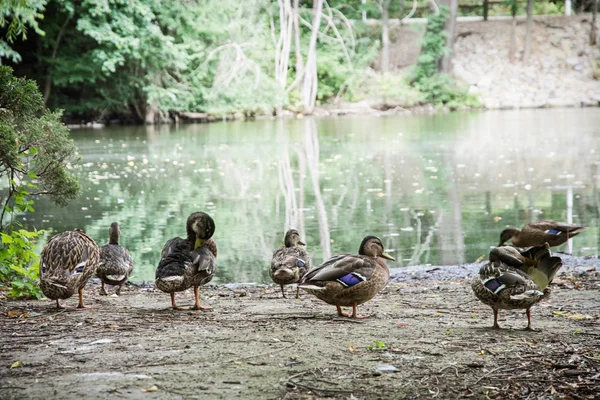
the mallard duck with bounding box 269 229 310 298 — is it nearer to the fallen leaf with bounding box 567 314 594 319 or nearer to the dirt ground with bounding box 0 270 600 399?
the dirt ground with bounding box 0 270 600 399

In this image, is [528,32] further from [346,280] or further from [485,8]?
[346,280]

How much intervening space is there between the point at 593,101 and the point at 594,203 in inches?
1312

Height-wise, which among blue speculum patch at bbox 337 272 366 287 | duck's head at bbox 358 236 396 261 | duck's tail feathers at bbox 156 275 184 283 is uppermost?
duck's head at bbox 358 236 396 261

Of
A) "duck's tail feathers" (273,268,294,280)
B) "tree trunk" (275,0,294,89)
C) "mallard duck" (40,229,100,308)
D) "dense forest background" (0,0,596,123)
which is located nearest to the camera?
"mallard duck" (40,229,100,308)

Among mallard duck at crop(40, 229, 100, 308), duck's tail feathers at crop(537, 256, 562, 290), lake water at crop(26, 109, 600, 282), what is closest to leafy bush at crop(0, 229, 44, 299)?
mallard duck at crop(40, 229, 100, 308)

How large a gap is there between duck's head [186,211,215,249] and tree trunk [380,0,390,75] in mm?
41627

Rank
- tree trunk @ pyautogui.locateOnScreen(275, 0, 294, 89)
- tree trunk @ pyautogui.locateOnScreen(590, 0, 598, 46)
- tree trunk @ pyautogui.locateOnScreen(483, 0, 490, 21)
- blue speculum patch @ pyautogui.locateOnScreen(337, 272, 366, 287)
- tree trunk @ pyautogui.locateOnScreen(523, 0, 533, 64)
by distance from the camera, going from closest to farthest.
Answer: blue speculum patch @ pyautogui.locateOnScreen(337, 272, 366, 287) < tree trunk @ pyautogui.locateOnScreen(275, 0, 294, 89) < tree trunk @ pyautogui.locateOnScreen(523, 0, 533, 64) < tree trunk @ pyautogui.locateOnScreen(590, 0, 598, 46) < tree trunk @ pyautogui.locateOnScreen(483, 0, 490, 21)

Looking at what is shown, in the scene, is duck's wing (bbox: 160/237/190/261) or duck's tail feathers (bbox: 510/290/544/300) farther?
duck's wing (bbox: 160/237/190/261)

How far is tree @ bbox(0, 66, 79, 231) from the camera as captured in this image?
7207 millimetres

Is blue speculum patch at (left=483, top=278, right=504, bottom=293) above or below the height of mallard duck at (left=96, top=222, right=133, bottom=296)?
above

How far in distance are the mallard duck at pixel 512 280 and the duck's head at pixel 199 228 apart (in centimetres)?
218

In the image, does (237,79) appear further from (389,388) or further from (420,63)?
(389,388)

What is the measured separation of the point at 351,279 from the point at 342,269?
104 millimetres

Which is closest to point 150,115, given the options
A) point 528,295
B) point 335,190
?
point 335,190
